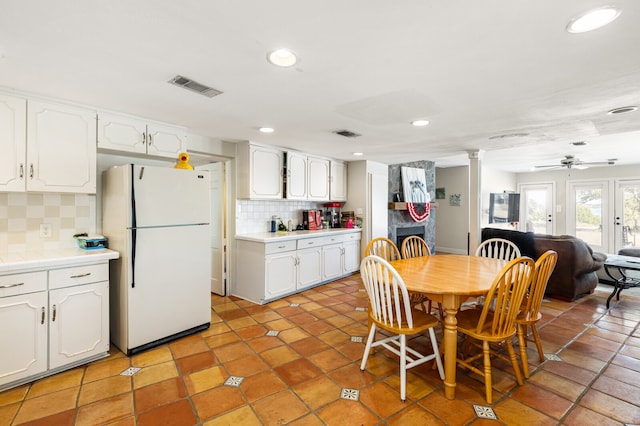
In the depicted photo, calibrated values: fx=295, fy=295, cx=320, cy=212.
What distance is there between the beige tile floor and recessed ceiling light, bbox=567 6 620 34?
7.05ft

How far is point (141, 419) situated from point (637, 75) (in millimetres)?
3803

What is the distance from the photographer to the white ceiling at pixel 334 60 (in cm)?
132

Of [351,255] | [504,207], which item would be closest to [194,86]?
[351,255]

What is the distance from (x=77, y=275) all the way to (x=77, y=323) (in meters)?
0.38

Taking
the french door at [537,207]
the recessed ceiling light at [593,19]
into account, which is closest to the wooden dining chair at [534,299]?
the recessed ceiling light at [593,19]

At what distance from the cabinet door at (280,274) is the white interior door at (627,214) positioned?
8351 mm

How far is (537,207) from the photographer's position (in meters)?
8.69

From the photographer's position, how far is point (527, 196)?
8.88 metres

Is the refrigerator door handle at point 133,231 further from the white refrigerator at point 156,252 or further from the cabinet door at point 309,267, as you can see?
the cabinet door at point 309,267

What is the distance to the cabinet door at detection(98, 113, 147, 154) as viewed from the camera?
2.63 m

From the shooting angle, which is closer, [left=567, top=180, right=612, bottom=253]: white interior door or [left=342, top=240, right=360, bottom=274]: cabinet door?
[left=342, top=240, right=360, bottom=274]: cabinet door

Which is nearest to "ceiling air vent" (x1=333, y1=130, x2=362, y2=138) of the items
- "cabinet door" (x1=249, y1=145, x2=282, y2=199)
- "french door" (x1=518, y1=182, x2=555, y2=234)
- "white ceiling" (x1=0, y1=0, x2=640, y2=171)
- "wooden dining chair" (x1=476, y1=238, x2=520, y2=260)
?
"white ceiling" (x1=0, y1=0, x2=640, y2=171)

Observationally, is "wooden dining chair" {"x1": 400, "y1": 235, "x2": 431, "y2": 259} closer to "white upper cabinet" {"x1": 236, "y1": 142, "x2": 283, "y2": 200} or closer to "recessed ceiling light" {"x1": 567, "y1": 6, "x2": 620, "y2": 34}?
"white upper cabinet" {"x1": 236, "y1": 142, "x2": 283, "y2": 200}

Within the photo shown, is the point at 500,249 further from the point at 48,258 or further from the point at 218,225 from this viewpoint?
the point at 48,258
